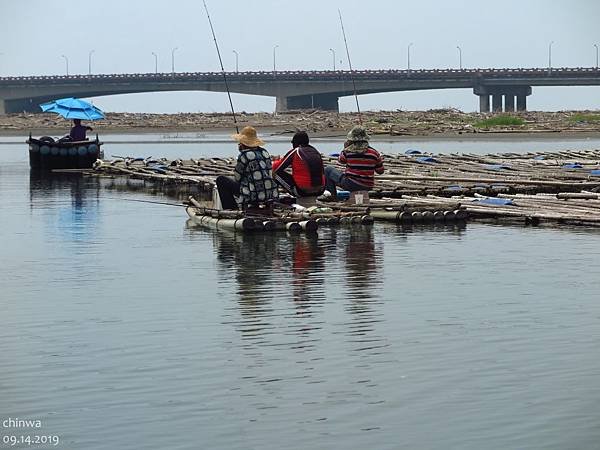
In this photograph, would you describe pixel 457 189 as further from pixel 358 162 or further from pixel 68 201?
pixel 68 201

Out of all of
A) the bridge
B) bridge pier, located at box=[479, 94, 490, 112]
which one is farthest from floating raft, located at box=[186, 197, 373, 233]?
bridge pier, located at box=[479, 94, 490, 112]

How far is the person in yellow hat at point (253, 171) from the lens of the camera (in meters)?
19.2

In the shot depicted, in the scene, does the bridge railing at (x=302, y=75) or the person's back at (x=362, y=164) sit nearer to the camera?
the person's back at (x=362, y=164)

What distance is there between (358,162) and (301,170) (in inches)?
48.3

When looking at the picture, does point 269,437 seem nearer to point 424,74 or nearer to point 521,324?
point 521,324

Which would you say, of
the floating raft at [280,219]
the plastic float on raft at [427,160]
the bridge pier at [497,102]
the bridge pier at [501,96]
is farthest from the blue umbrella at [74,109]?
the bridge pier at [497,102]

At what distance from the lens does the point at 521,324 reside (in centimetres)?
1283

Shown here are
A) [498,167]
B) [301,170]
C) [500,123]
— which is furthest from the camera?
[500,123]

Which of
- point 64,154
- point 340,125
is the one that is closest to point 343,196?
point 64,154

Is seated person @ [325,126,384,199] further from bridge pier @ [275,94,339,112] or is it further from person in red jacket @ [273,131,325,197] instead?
bridge pier @ [275,94,339,112]

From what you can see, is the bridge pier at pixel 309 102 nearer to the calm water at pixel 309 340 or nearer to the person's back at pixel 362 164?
the person's back at pixel 362 164

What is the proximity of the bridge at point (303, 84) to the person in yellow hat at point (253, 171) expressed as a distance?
4138 inches

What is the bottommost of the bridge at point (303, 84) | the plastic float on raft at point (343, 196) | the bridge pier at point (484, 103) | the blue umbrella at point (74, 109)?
the plastic float on raft at point (343, 196)

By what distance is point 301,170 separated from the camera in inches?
813
